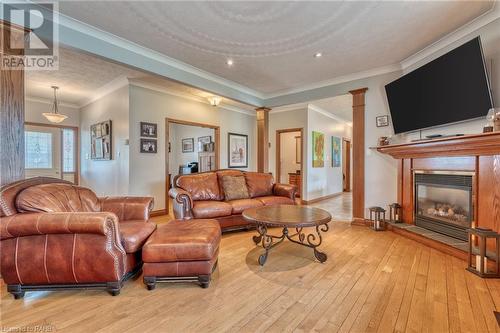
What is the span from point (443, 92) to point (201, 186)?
11.4 feet

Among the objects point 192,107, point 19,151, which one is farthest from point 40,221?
point 192,107

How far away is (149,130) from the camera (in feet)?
14.7

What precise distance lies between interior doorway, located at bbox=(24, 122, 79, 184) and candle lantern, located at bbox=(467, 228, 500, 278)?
773cm

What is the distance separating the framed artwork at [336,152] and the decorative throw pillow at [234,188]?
4333 millimetres

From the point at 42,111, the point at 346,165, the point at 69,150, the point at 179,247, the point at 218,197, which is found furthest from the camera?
the point at 346,165

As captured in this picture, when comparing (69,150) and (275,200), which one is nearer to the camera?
(275,200)

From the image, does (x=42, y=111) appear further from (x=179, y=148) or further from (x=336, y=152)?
(x=336, y=152)

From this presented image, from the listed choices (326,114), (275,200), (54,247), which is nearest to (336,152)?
(326,114)


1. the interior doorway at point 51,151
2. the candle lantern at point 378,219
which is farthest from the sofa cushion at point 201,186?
the interior doorway at point 51,151

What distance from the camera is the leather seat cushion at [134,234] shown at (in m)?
1.96

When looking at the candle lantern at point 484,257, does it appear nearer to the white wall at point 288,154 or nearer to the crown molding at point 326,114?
the crown molding at point 326,114

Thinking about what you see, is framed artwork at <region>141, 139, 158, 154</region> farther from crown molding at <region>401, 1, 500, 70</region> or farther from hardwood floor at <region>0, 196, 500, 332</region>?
crown molding at <region>401, 1, 500, 70</region>

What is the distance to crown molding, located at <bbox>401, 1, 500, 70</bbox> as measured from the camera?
244 cm

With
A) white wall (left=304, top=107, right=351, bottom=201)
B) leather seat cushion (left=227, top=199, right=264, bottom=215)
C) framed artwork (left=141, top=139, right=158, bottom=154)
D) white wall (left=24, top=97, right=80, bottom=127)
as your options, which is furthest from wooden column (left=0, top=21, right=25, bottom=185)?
white wall (left=304, top=107, right=351, bottom=201)
